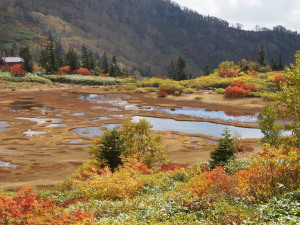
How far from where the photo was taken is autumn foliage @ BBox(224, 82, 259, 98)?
75875 millimetres

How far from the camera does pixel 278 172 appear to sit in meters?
12.5

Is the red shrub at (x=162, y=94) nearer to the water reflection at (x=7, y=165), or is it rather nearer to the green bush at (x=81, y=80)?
the green bush at (x=81, y=80)

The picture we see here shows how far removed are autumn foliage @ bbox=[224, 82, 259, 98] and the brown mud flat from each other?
423 centimetres

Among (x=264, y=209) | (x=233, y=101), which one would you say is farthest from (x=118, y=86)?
(x=264, y=209)

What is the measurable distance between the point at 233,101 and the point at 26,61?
83.5 meters

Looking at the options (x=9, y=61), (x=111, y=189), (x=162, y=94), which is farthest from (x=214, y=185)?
(x=9, y=61)

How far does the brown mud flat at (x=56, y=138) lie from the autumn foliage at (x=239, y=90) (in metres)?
4.23

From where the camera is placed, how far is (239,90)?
75.8 m

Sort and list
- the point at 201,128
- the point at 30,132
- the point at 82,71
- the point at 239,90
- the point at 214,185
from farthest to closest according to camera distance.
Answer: the point at 82,71
the point at 239,90
the point at 201,128
the point at 30,132
the point at 214,185

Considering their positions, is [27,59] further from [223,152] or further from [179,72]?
[223,152]

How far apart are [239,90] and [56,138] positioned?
2108 inches

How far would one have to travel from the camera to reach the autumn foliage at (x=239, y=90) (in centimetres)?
7588

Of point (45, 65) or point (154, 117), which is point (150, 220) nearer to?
point (154, 117)

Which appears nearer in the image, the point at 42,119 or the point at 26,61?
the point at 42,119
